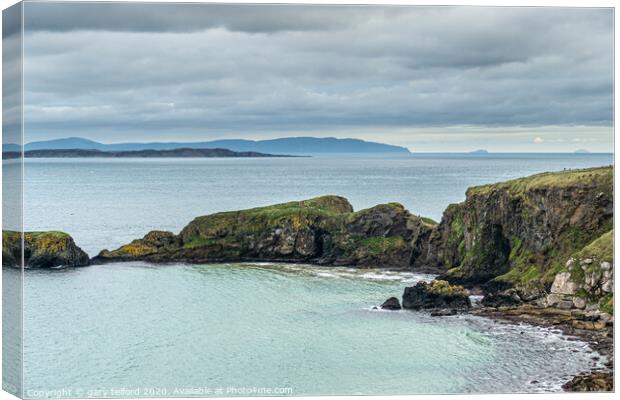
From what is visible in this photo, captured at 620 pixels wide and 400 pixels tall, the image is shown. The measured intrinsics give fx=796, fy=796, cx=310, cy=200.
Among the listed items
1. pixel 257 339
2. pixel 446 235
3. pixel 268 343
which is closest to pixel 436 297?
pixel 257 339

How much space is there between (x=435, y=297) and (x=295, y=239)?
1007 inches

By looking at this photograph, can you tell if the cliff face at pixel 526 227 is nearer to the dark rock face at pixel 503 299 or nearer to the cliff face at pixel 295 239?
the dark rock face at pixel 503 299

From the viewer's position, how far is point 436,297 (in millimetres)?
48906

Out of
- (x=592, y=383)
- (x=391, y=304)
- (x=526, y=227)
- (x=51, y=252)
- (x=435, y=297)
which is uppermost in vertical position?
(x=526, y=227)

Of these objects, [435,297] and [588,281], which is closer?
[588,281]

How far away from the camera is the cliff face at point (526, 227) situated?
49.9 m

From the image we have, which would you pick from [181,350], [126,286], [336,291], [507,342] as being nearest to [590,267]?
[507,342]

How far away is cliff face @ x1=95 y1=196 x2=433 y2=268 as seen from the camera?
70500mm

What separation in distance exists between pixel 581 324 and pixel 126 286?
32021mm

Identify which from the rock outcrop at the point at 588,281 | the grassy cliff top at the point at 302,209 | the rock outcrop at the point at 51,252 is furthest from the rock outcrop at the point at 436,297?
the rock outcrop at the point at 51,252

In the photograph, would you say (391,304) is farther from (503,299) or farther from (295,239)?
(295,239)

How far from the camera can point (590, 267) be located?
43.5 meters

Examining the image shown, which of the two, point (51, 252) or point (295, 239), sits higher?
point (295, 239)

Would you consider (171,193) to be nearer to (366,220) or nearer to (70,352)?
(366,220)
